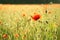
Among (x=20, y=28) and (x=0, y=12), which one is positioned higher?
(x=0, y=12)

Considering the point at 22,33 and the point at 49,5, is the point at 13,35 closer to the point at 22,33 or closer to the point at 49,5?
the point at 22,33

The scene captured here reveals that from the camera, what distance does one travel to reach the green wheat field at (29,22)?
100 centimetres

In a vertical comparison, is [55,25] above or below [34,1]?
below

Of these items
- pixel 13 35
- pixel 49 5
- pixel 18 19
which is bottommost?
pixel 13 35

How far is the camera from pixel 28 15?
104 cm

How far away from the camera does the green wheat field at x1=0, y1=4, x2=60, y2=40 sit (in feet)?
3.29

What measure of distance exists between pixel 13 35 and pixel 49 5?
0.37m

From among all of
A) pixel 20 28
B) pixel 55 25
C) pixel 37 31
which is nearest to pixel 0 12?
pixel 20 28

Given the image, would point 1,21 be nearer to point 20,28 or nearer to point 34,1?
point 20,28

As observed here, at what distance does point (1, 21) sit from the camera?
1.03 m

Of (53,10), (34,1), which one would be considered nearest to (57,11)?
(53,10)

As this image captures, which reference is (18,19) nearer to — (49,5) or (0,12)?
(0,12)

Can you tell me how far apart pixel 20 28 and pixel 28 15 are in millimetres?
120

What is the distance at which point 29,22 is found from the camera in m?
1.03
